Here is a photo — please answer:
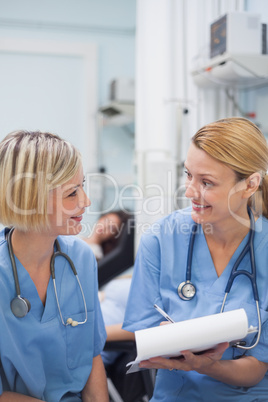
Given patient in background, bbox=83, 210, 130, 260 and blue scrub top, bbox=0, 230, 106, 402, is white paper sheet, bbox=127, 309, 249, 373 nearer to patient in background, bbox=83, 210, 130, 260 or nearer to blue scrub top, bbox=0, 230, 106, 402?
blue scrub top, bbox=0, 230, 106, 402

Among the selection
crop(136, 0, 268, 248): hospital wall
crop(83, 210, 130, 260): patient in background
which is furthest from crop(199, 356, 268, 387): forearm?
crop(83, 210, 130, 260): patient in background

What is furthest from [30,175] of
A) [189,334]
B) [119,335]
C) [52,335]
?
[119,335]

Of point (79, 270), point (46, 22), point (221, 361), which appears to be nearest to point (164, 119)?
point (79, 270)

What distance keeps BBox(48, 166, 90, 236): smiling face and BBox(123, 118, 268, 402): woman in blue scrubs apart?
0.25 meters

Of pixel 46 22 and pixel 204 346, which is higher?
pixel 46 22

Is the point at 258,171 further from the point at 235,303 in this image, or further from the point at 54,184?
the point at 54,184

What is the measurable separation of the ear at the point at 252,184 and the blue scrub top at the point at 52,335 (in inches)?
19.1

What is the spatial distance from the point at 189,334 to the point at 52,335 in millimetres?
378

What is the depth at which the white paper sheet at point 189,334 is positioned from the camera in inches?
35.7

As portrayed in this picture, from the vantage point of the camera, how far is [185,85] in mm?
2490

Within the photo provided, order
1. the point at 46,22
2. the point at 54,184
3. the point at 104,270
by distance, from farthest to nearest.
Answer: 1. the point at 46,22
2. the point at 104,270
3. the point at 54,184

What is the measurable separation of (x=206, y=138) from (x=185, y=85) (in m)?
1.39

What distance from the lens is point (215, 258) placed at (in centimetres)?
127

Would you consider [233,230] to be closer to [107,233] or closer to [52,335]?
[52,335]
